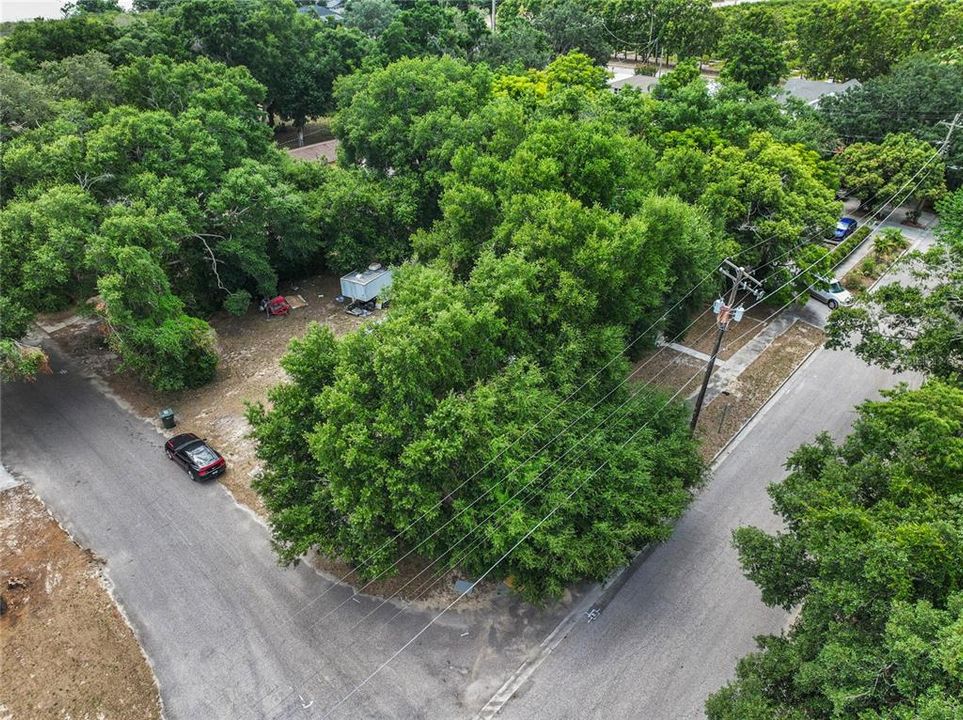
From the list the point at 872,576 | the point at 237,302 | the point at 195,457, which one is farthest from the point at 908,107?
the point at 195,457

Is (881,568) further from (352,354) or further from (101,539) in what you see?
(101,539)

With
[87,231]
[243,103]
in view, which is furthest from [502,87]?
[87,231]

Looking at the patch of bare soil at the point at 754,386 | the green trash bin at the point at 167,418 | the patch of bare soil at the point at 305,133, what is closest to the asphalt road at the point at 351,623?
the patch of bare soil at the point at 754,386

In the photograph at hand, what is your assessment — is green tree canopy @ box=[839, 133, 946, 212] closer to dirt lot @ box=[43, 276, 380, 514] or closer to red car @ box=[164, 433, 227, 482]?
dirt lot @ box=[43, 276, 380, 514]

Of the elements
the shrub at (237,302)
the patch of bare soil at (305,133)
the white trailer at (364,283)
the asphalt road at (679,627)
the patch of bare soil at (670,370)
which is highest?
the patch of bare soil at (305,133)

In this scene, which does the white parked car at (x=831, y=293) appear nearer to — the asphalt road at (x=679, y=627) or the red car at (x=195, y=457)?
the asphalt road at (x=679, y=627)

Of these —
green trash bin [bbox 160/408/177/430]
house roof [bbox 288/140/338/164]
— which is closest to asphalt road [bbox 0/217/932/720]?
green trash bin [bbox 160/408/177/430]
